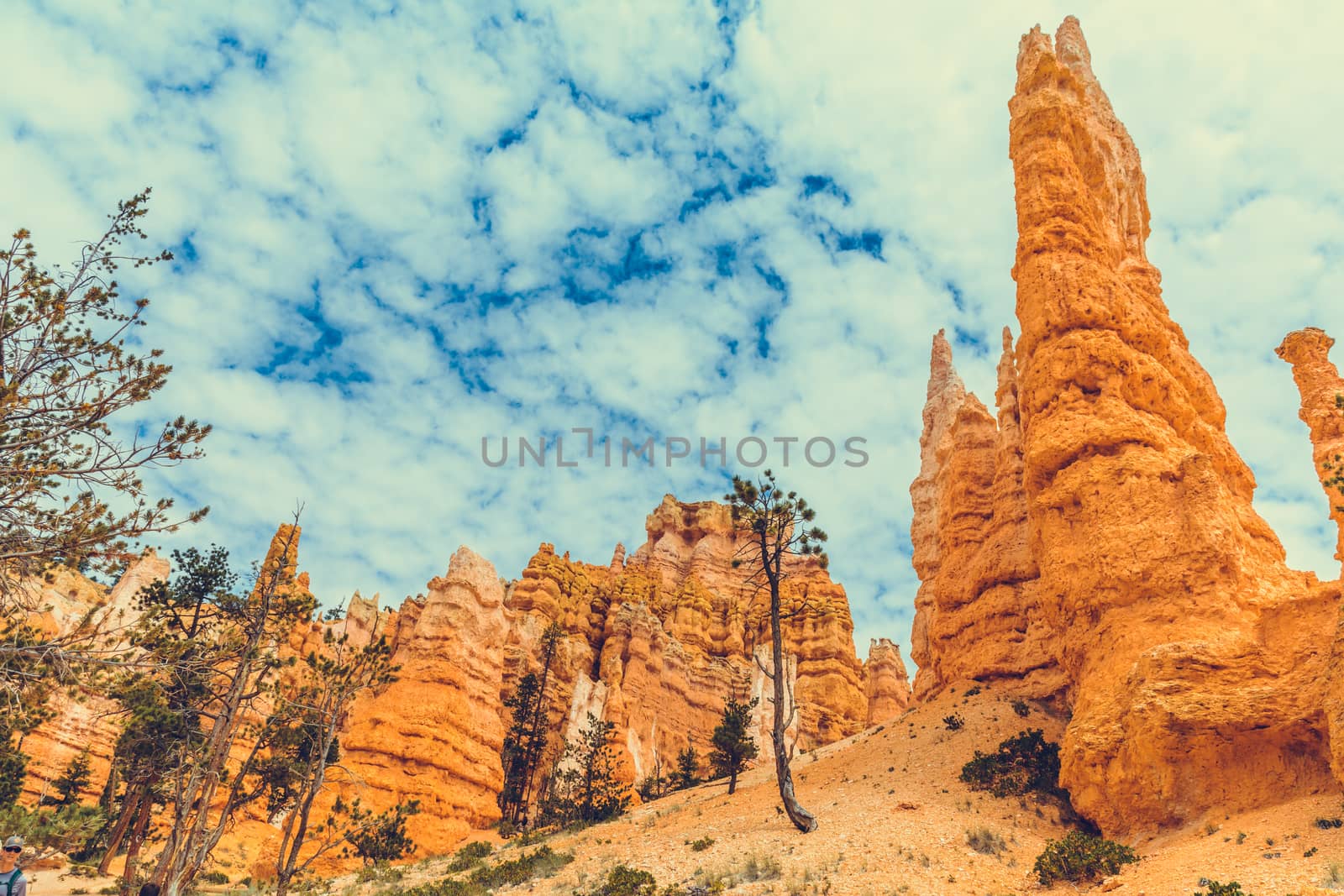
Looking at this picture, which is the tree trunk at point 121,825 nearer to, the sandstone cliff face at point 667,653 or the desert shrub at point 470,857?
the desert shrub at point 470,857

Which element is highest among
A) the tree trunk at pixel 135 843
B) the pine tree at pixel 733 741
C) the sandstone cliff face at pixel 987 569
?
the sandstone cliff face at pixel 987 569

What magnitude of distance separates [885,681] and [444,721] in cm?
4354

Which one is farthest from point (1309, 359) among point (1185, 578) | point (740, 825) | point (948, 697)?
point (740, 825)

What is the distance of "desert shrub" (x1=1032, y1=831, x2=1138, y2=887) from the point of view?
15.1 metres

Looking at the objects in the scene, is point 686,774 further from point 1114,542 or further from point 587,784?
point 1114,542

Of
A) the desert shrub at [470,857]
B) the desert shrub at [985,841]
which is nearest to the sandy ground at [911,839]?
the desert shrub at [985,841]

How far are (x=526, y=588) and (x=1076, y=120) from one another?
50.1 m

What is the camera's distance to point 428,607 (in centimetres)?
4462

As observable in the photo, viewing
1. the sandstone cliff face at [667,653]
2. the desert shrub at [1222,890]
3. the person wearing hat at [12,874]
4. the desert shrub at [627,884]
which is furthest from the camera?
the sandstone cliff face at [667,653]

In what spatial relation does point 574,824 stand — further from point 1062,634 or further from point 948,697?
point 1062,634

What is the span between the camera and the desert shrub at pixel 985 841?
17.4 metres

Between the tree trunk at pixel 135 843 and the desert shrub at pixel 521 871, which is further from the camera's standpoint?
the tree trunk at pixel 135 843

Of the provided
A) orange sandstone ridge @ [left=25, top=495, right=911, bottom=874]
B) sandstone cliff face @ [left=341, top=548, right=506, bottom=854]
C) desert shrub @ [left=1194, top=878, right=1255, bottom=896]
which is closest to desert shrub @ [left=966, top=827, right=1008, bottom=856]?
desert shrub @ [left=1194, top=878, right=1255, bottom=896]

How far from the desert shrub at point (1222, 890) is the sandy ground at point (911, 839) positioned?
0.94 ft
